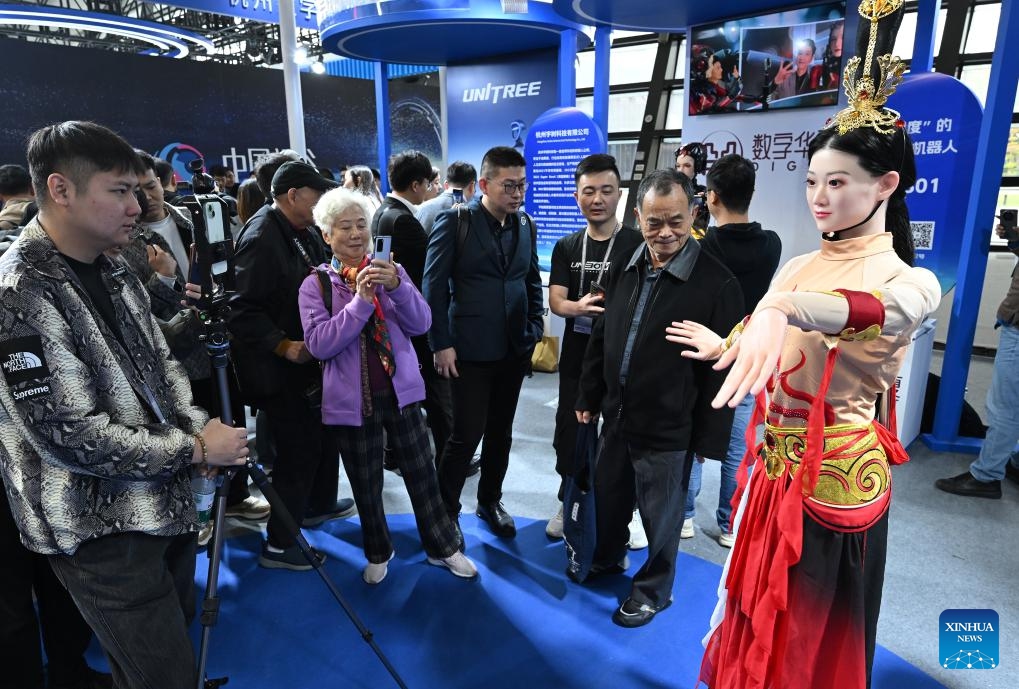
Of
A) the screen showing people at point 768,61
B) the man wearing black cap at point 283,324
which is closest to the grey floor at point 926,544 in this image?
the man wearing black cap at point 283,324

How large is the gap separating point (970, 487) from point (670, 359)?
229cm

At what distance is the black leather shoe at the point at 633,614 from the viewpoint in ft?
7.45

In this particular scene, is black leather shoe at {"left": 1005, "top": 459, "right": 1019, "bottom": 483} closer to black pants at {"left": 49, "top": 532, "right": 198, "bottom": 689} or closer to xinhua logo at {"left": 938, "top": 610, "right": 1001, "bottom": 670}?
xinhua logo at {"left": 938, "top": 610, "right": 1001, "bottom": 670}

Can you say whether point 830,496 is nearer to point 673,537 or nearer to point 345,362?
point 673,537

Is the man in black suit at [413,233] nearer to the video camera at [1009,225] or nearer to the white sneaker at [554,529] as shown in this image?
the white sneaker at [554,529]

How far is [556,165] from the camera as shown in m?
4.99

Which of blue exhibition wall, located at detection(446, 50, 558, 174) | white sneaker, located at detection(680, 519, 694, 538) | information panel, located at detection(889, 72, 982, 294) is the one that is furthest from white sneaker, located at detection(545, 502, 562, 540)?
blue exhibition wall, located at detection(446, 50, 558, 174)

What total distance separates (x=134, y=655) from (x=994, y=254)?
292 inches

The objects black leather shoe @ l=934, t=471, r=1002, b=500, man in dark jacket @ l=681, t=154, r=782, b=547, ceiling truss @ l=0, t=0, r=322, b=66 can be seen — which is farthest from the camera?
ceiling truss @ l=0, t=0, r=322, b=66

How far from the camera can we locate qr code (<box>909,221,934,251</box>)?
3.51 meters

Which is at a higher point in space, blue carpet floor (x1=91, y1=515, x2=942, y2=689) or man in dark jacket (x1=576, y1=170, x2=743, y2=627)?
man in dark jacket (x1=576, y1=170, x2=743, y2=627)

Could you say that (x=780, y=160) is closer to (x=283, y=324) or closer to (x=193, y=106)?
(x=283, y=324)

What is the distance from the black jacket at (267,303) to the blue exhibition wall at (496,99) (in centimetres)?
361

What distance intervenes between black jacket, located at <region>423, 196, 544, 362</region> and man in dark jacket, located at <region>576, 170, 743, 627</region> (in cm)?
46
